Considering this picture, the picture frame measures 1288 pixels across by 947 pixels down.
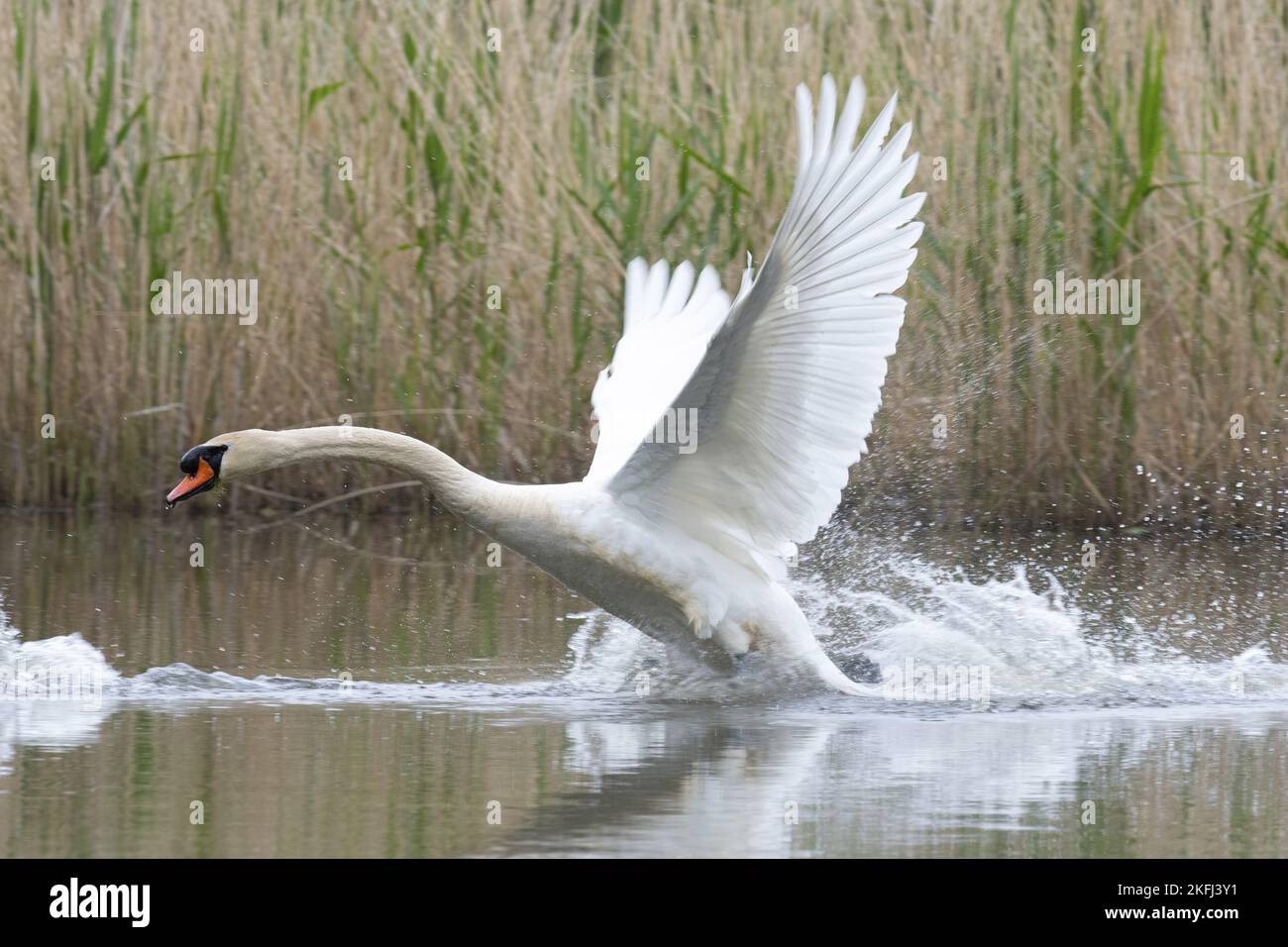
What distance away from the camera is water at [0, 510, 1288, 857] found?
428 centimetres

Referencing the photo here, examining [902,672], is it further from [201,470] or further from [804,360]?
[201,470]

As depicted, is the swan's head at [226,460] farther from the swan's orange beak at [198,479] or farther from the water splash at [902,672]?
the water splash at [902,672]

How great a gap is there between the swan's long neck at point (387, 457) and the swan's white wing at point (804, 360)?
41 centimetres

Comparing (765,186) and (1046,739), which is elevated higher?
(765,186)

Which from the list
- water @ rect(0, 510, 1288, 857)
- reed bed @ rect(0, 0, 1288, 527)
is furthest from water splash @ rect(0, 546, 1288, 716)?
reed bed @ rect(0, 0, 1288, 527)

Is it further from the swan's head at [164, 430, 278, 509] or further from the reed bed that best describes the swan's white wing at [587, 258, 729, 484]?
the reed bed

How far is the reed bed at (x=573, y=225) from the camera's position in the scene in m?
9.05

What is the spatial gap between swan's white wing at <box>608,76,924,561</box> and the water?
0.57 metres

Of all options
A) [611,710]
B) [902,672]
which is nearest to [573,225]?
[902,672]

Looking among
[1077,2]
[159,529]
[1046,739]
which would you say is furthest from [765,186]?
[1046,739]
